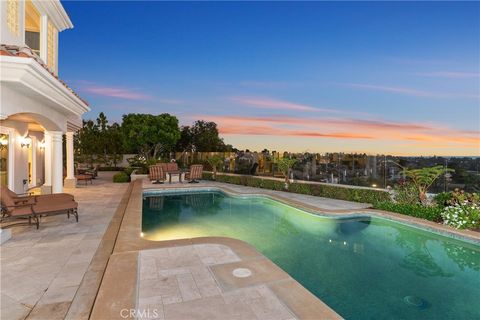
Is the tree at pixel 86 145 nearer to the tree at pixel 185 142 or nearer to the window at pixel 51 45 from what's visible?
the tree at pixel 185 142

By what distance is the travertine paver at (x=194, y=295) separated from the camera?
9.67ft

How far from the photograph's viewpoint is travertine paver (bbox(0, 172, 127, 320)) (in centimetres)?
315

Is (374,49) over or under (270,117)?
over

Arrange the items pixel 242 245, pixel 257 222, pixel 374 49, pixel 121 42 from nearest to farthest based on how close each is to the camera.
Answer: pixel 242 245 < pixel 257 222 < pixel 374 49 < pixel 121 42

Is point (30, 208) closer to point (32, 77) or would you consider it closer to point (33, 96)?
point (33, 96)

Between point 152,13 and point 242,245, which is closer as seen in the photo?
point 242,245

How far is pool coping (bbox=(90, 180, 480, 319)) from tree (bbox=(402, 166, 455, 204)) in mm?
1301

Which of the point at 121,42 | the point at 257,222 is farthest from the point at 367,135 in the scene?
the point at 121,42

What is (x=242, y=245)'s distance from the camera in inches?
203

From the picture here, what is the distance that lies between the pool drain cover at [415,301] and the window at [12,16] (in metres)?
10.4

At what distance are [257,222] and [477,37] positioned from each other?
1198 centimetres

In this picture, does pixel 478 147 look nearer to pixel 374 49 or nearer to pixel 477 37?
pixel 477 37

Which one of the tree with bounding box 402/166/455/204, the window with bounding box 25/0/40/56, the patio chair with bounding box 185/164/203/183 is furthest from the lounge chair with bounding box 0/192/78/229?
the tree with bounding box 402/166/455/204

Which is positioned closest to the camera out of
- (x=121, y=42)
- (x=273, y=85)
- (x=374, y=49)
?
(x=374, y=49)
